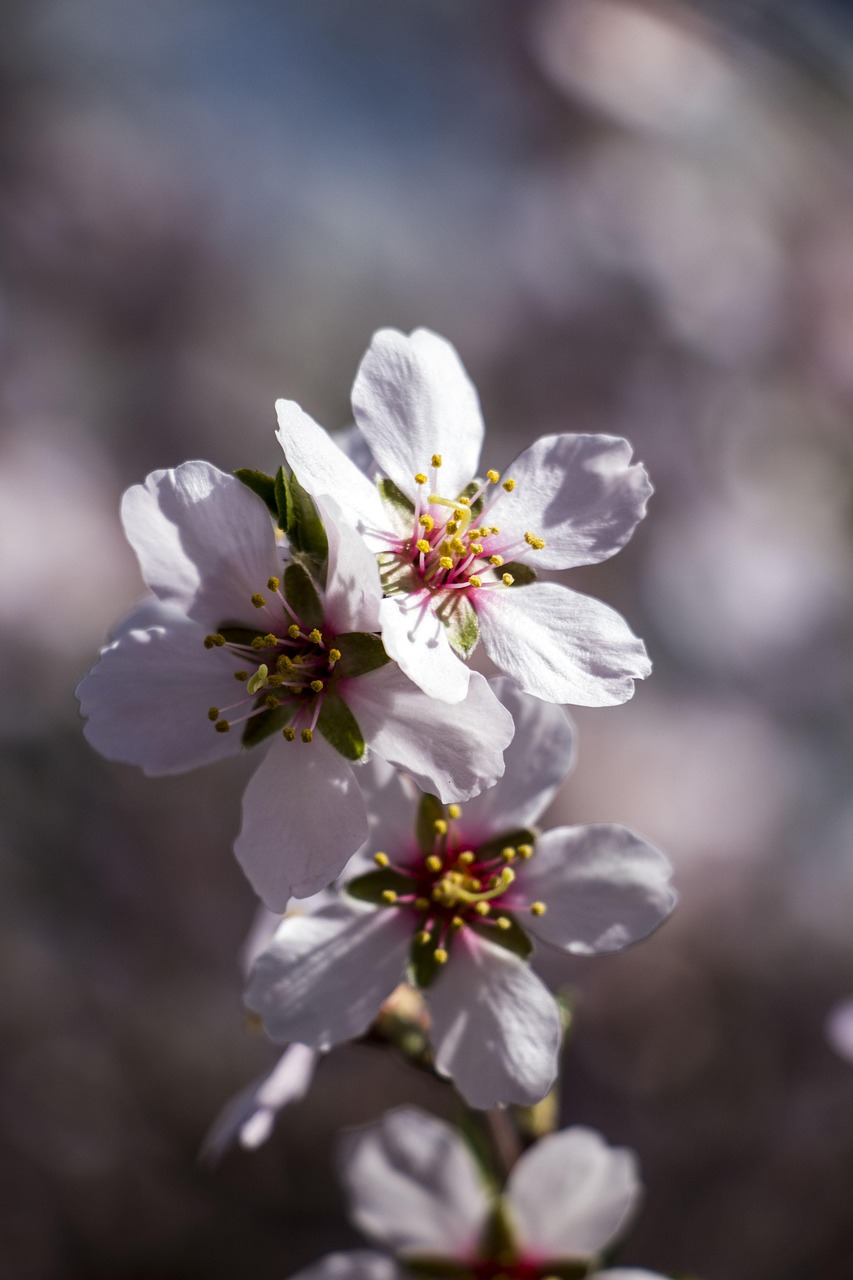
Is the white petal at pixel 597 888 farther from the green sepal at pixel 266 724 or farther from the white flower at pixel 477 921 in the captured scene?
the green sepal at pixel 266 724

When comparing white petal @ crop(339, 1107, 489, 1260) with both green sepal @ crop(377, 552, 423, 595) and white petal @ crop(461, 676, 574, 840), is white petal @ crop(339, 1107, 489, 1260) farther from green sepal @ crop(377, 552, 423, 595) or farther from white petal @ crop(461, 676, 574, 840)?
green sepal @ crop(377, 552, 423, 595)

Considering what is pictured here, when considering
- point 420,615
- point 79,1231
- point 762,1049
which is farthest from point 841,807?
point 420,615

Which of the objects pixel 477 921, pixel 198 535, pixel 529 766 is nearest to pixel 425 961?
pixel 477 921

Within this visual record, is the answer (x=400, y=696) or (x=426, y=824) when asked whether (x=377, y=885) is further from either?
(x=400, y=696)

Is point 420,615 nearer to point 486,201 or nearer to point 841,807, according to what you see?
point 841,807

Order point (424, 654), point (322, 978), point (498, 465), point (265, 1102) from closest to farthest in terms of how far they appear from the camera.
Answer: point (424, 654) → point (322, 978) → point (265, 1102) → point (498, 465)

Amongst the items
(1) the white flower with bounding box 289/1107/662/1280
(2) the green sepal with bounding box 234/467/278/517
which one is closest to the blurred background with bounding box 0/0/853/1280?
(1) the white flower with bounding box 289/1107/662/1280
